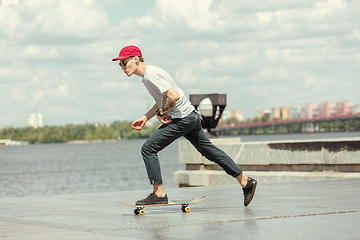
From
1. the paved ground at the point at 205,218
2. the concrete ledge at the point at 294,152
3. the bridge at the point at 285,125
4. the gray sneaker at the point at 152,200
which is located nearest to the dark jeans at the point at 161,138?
the gray sneaker at the point at 152,200

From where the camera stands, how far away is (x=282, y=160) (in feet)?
40.0

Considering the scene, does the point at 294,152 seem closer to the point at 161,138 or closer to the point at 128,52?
the point at 161,138

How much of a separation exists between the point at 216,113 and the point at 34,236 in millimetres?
10085

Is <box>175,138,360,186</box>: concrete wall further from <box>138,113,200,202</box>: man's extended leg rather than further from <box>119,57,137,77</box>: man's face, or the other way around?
<box>119,57,137,77</box>: man's face

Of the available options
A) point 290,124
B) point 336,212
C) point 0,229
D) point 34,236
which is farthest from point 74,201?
point 290,124

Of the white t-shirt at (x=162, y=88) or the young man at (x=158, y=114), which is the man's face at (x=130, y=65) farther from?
the white t-shirt at (x=162, y=88)

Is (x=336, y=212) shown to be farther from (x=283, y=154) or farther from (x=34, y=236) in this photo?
(x=283, y=154)

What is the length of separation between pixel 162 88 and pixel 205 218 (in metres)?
1.38

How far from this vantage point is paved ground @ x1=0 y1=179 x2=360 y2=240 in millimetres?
4609

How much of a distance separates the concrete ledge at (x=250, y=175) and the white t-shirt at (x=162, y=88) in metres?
5.79

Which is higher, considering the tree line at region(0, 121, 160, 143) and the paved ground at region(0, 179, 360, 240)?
the paved ground at region(0, 179, 360, 240)

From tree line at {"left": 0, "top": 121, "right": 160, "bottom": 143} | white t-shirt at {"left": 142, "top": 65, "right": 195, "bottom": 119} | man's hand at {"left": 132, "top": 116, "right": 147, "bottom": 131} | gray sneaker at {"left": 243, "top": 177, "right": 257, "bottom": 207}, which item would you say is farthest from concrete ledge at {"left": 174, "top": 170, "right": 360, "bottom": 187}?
tree line at {"left": 0, "top": 121, "right": 160, "bottom": 143}

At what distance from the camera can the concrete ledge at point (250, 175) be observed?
444 inches

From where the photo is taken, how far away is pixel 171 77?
5.98 m
